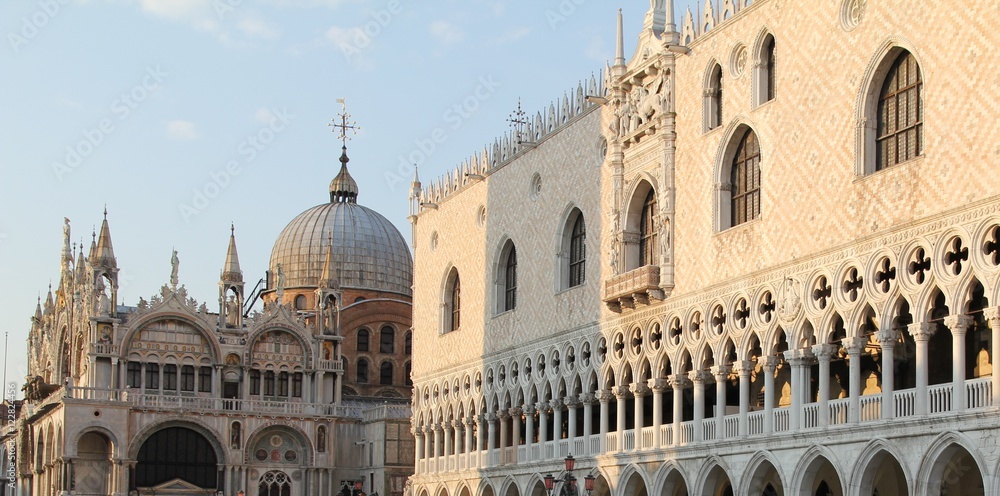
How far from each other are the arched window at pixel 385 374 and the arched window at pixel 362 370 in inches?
24.2

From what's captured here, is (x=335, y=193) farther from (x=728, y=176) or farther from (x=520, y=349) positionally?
(x=728, y=176)

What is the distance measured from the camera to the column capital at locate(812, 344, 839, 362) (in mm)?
26797

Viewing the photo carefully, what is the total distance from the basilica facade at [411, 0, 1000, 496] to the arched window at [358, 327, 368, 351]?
23.5 metres

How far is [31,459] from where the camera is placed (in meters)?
61.1

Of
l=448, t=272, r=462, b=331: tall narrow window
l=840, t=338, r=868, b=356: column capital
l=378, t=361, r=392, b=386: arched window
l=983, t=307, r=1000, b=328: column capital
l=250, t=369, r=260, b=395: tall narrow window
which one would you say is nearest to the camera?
l=983, t=307, r=1000, b=328: column capital

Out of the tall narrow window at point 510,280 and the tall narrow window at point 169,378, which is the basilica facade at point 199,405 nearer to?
the tall narrow window at point 169,378

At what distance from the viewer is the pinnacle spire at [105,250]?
56188 millimetres

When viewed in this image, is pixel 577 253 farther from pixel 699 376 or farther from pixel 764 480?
pixel 764 480

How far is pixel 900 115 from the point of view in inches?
1013

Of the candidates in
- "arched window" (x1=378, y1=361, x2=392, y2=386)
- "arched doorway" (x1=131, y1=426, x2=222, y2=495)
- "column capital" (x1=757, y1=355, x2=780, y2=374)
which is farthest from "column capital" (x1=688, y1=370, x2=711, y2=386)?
"arched window" (x1=378, y1=361, x2=392, y2=386)

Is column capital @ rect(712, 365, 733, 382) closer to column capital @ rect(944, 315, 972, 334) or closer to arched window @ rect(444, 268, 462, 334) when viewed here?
column capital @ rect(944, 315, 972, 334)

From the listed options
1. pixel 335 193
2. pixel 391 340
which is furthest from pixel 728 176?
pixel 335 193

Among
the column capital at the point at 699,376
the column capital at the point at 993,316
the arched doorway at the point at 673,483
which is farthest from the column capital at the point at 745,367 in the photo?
the column capital at the point at 993,316

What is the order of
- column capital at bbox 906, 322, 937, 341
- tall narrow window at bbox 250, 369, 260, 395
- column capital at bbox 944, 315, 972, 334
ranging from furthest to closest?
tall narrow window at bbox 250, 369, 260, 395, column capital at bbox 906, 322, 937, 341, column capital at bbox 944, 315, 972, 334
